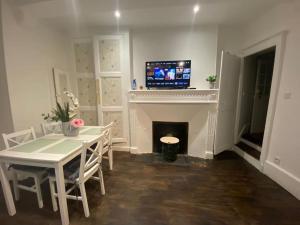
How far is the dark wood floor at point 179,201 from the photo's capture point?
1.59 metres

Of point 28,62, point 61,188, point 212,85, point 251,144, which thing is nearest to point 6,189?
point 61,188

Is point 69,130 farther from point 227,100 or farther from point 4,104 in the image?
point 227,100

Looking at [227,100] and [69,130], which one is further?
[227,100]

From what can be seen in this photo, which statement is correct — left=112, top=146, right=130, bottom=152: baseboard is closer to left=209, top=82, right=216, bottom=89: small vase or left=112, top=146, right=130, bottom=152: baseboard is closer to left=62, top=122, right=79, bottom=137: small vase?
left=62, top=122, right=79, bottom=137: small vase

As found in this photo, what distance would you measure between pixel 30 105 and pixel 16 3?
145 cm

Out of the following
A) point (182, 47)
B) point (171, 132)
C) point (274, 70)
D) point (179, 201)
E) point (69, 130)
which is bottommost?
point (179, 201)

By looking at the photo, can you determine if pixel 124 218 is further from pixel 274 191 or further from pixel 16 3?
pixel 16 3

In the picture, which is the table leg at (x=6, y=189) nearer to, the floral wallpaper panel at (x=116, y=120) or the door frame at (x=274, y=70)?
the floral wallpaper panel at (x=116, y=120)

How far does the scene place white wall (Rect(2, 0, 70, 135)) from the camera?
6.91 ft

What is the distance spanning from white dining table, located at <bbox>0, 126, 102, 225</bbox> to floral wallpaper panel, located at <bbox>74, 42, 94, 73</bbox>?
74.4 inches

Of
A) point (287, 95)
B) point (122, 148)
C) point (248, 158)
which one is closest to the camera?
point (287, 95)

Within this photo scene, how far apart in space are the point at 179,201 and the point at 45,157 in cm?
158

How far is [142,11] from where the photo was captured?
7.91ft

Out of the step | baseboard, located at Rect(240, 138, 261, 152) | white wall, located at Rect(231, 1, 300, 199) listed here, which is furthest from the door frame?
baseboard, located at Rect(240, 138, 261, 152)
